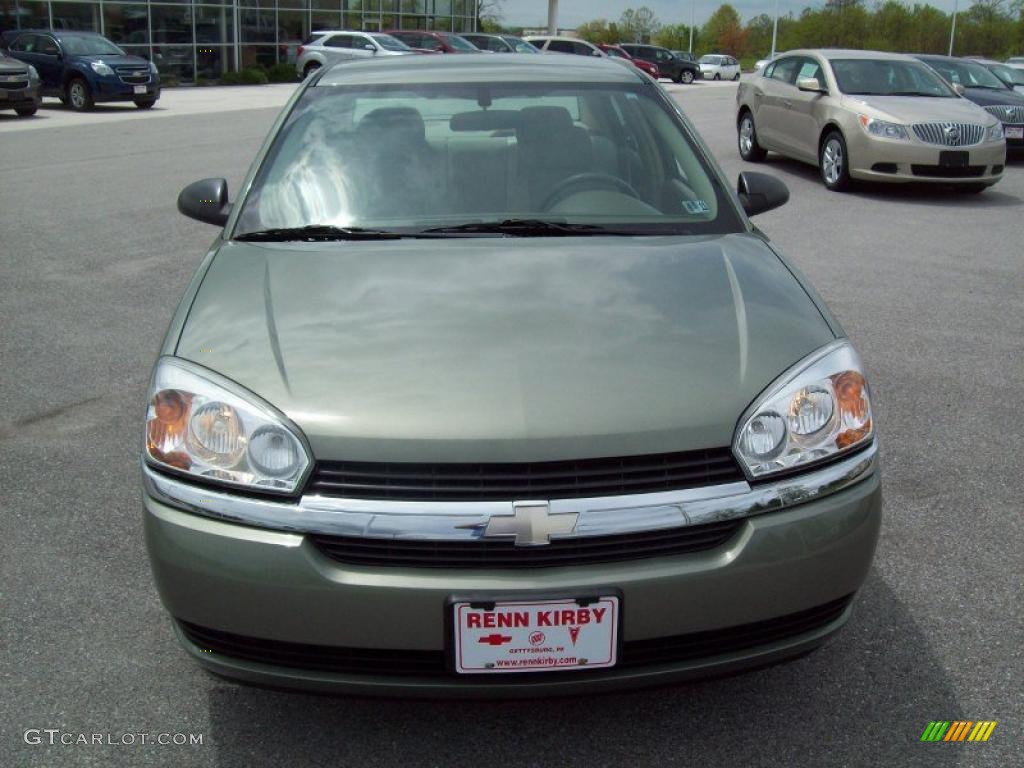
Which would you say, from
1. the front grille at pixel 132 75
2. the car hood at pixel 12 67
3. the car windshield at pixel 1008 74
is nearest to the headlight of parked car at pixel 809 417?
the car windshield at pixel 1008 74

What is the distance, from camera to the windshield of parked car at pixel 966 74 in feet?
52.9

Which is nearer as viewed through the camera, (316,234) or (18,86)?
(316,234)

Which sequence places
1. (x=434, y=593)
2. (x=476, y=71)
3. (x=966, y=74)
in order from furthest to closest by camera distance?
(x=966, y=74) → (x=476, y=71) → (x=434, y=593)

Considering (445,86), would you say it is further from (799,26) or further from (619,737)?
(799,26)

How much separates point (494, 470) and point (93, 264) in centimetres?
652

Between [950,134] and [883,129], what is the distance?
2.22 ft

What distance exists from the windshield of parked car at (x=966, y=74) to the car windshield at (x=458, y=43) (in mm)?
20578

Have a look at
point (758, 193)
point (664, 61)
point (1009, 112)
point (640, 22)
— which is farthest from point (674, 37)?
point (758, 193)

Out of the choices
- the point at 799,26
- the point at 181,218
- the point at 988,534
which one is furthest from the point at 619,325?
the point at 799,26

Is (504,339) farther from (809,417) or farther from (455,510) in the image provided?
(809,417)

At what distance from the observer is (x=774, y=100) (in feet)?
45.8

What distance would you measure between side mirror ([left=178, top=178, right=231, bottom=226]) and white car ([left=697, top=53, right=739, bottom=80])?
5321 centimetres

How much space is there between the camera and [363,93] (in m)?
Answer: 3.96

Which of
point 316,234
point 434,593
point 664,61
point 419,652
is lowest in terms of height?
point 419,652
